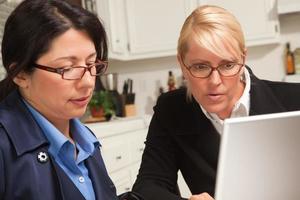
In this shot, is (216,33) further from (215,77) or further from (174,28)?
(174,28)

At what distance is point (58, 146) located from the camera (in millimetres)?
830

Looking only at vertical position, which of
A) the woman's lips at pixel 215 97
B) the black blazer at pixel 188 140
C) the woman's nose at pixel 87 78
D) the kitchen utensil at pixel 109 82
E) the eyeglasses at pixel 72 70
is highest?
the eyeglasses at pixel 72 70

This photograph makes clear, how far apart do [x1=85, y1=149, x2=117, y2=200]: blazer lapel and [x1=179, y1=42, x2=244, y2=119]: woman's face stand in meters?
0.31

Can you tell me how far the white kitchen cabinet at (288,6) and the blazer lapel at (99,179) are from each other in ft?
7.45

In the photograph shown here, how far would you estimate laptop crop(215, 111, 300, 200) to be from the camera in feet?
1.93

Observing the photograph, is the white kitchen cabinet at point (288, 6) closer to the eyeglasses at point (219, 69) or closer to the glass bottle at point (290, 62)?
the glass bottle at point (290, 62)

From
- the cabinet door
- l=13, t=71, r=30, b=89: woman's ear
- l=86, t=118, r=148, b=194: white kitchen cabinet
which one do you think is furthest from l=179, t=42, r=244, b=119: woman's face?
the cabinet door

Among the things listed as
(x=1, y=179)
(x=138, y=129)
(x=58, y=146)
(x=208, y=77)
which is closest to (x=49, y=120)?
(x=58, y=146)

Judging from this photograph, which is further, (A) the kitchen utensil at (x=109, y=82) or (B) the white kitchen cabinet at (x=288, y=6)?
(A) the kitchen utensil at (x=109, y=82)

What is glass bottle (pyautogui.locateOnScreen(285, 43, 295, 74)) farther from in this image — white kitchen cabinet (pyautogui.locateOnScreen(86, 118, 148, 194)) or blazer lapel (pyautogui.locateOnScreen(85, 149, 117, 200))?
blazer lapel (pyautogui.locateOnScreen(85, 149, 117, 200))

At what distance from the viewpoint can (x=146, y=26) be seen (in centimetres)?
321

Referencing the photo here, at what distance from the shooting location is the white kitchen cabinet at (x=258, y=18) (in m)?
2.99

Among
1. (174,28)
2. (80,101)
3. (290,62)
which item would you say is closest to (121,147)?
(174,28)

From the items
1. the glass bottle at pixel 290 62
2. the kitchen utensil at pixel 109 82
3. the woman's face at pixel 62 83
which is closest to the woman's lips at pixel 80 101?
the woman's face at pixel 62 83
